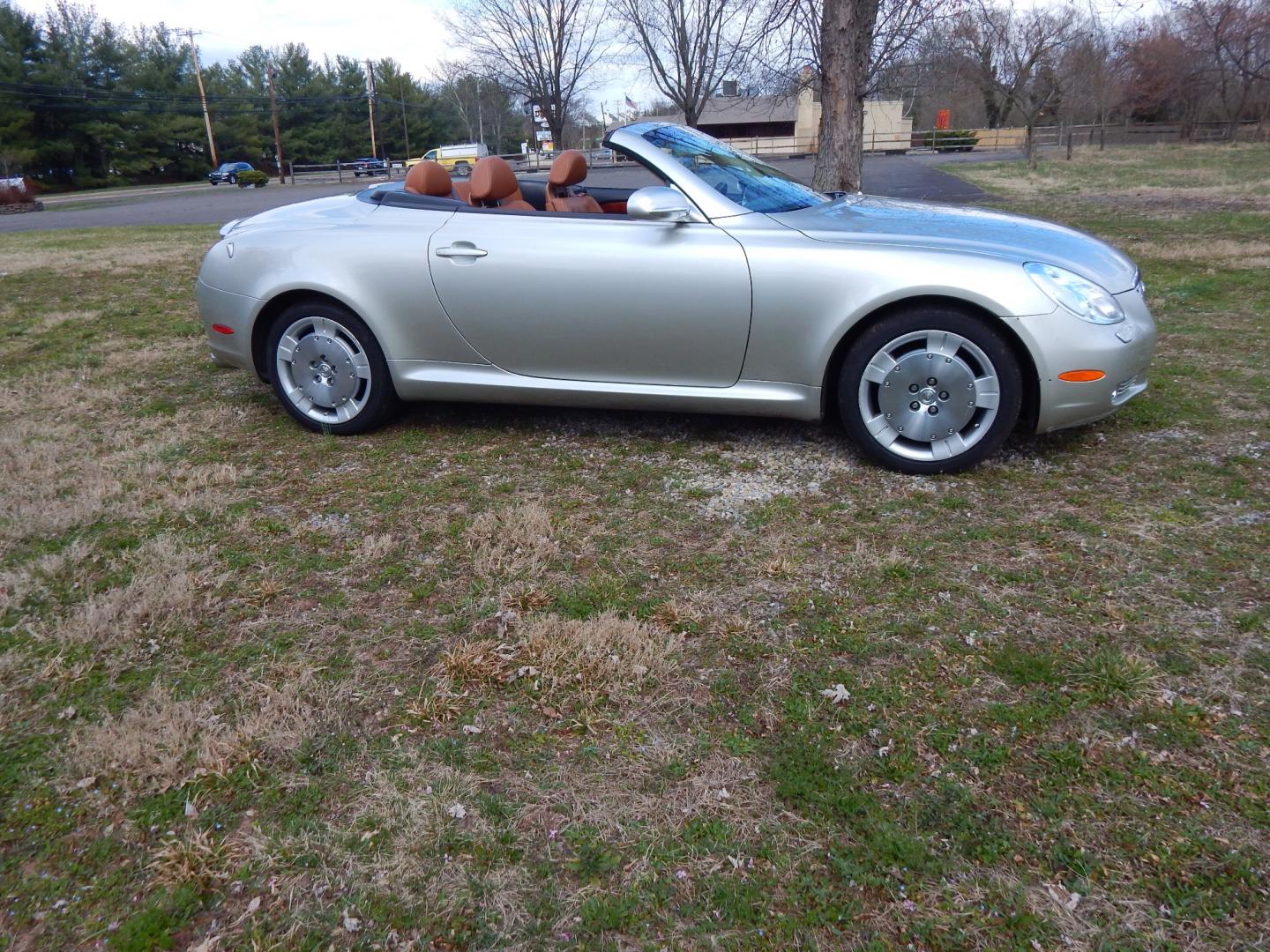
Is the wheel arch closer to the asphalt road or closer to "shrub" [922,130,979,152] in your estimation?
the asphalt road

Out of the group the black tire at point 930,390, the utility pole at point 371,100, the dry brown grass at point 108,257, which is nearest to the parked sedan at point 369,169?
the utility pole at point 371,100

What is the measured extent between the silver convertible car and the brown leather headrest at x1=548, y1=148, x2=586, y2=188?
39cm

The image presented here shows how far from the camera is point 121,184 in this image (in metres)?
Result: 49.1

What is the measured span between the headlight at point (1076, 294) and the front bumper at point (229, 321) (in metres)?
3.54

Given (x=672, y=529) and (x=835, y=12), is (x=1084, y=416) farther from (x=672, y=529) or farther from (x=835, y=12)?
(x=835, y=12)

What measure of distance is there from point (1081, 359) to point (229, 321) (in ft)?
12.9

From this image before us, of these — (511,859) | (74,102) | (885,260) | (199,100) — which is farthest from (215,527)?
(199,100)

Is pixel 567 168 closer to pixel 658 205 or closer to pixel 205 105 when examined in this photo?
pixel 658 205

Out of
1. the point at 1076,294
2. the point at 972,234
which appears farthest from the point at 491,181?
the point at 1076,294

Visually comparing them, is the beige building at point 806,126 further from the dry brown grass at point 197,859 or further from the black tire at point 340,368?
the dry brown grass at point 197,859

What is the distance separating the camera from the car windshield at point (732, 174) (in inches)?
155

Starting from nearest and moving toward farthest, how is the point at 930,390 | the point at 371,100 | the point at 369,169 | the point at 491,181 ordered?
the point at 930,390 < the point at 491,181 < the point at 369,169 < the point at 371,100

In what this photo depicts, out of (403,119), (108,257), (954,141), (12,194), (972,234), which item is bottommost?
(108,257)

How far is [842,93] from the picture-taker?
10.6m
